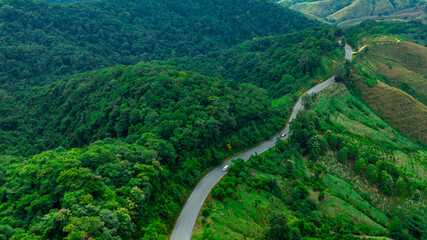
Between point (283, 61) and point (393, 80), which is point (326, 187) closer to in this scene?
point (283, 61)

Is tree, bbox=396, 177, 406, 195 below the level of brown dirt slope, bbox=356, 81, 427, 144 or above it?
below

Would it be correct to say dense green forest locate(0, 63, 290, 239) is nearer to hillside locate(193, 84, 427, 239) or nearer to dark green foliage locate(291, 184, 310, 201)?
hillside locate(193, 84, 427, 239)

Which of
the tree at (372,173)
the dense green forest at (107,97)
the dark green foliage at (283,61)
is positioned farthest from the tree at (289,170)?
the dark green foliage at (283,61)

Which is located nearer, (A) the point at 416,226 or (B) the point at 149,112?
(A) the point at 416,226

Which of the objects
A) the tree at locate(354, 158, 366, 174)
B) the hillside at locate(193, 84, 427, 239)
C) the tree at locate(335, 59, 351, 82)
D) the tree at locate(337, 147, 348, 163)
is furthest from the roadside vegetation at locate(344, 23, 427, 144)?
the tree at locate(337, 147, 348, 163)

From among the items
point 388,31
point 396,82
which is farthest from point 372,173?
point 388,31

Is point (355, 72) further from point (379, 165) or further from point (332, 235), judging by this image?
point (332, 235)
